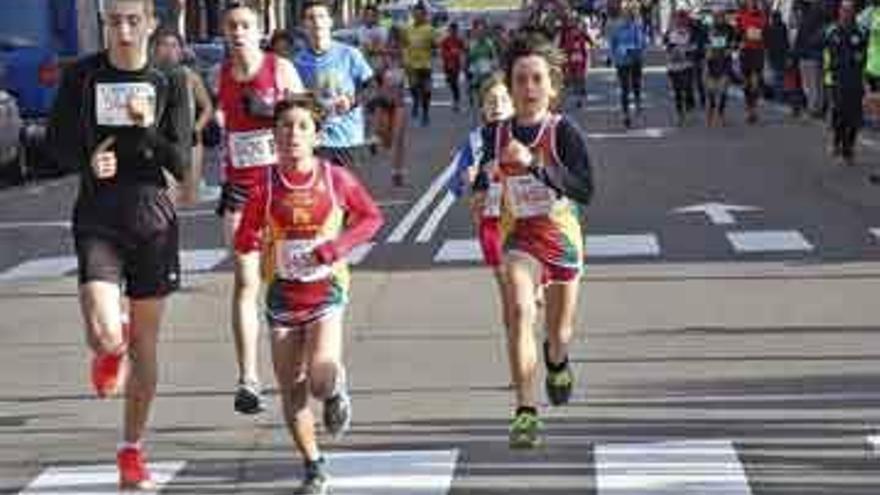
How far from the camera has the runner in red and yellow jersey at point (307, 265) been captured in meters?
8.79

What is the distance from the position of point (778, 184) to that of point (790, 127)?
10.1 meters

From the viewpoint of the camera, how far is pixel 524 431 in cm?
969

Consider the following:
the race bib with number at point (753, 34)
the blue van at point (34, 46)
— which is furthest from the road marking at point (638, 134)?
the blue van at point (34, 46)

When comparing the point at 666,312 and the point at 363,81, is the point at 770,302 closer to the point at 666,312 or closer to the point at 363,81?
the point at 666,312

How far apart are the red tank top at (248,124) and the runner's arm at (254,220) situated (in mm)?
1573

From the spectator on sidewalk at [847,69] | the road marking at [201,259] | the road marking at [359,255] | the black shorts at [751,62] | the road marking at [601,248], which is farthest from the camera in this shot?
the black shorts at [751,62]

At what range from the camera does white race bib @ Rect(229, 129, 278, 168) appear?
11031 millimetres

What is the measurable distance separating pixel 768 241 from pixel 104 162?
10318 millimetres

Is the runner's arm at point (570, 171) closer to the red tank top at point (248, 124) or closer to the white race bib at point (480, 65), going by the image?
the red tank top at point (248, 124)

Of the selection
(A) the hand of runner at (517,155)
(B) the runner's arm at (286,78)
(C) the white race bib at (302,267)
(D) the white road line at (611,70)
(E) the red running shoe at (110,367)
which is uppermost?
(B) the runner's arm at (286,78)

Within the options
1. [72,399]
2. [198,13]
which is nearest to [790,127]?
[72,399]

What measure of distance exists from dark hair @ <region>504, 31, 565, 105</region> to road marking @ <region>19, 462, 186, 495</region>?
2.20m

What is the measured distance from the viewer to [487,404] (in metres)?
11.0

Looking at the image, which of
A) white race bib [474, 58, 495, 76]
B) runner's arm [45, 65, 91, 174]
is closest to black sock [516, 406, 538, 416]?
runner's arm [45, 65, 91, 174]
